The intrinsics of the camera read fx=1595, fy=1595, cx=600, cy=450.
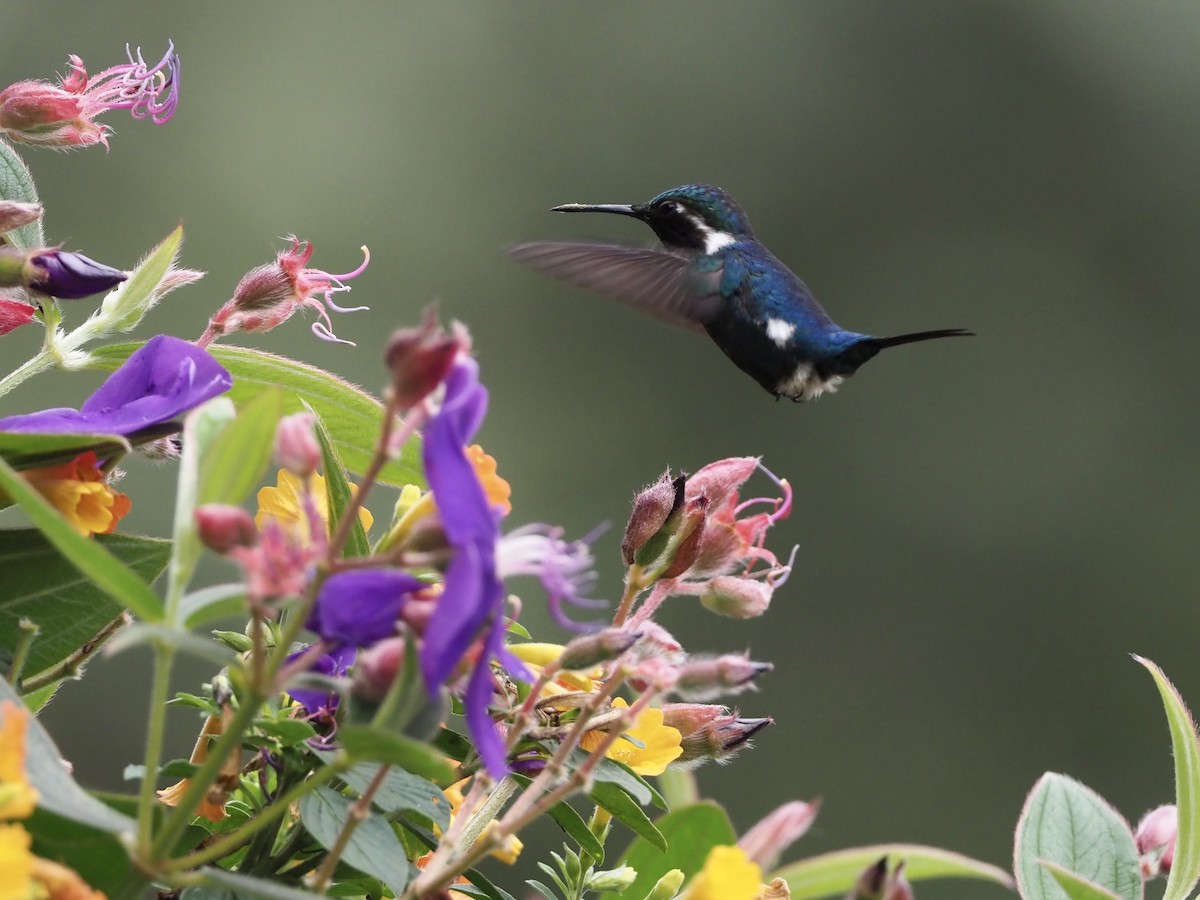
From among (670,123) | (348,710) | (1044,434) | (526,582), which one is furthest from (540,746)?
(670,123)

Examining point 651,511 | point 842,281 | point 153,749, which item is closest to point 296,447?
point 153,749

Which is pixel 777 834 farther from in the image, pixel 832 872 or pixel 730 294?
pixel 730 294

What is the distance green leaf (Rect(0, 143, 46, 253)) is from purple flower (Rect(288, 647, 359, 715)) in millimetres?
363

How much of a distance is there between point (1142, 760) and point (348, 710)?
272 inches

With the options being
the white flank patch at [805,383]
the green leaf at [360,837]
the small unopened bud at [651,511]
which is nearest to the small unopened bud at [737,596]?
the small unopened bud at [651,511]

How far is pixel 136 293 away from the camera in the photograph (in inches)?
41.6

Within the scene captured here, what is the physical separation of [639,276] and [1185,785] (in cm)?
137

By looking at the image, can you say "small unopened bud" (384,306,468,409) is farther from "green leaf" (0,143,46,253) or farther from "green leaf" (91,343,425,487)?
"green leaf" (0,143,46,253)

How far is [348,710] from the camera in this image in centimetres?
66

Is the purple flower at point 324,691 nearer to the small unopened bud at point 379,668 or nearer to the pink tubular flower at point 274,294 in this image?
the small unopened bud at point 379,668

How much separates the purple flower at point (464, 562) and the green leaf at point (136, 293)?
443 mm

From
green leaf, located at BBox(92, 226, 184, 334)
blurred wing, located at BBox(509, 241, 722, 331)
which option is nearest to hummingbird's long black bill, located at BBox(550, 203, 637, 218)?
blurred wing, located at BBox(509, 241, 722, 331)

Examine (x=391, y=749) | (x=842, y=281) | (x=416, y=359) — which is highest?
(x=416, y=359)

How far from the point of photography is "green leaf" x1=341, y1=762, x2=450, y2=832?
29.5 inches
